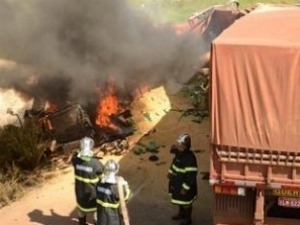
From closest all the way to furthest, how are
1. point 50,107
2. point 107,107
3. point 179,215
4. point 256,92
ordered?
point 256,92 < point 179,215 < point 50,107 < point 107,107

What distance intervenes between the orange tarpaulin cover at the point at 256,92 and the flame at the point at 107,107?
484 centimetres

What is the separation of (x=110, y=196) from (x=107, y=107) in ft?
14.3

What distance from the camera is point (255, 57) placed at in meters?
6.54

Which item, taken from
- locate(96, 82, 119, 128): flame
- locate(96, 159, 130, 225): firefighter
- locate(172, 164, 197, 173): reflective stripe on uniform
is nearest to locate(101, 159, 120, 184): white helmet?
locate(96, 159, 130, 225): firefighter

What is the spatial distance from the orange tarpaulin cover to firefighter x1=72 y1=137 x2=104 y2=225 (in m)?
1.88

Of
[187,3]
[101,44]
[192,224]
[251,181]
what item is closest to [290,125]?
[251,181]

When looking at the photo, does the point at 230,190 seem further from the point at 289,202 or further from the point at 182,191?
the point at 182,191

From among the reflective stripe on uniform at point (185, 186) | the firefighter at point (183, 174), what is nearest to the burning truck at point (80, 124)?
the firefighter at point (183, 174)

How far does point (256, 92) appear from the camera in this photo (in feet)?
21.7

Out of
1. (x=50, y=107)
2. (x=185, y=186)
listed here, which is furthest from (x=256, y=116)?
(x=50, y=107)

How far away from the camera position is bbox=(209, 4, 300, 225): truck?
6.52 m

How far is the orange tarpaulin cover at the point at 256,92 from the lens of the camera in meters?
6.50

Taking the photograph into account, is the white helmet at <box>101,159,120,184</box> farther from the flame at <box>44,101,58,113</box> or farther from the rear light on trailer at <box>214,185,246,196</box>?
the flame at <box>44,101,58,113</box>

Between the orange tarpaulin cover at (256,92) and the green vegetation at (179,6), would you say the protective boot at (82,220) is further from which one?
the green vegetation at (179,6)
